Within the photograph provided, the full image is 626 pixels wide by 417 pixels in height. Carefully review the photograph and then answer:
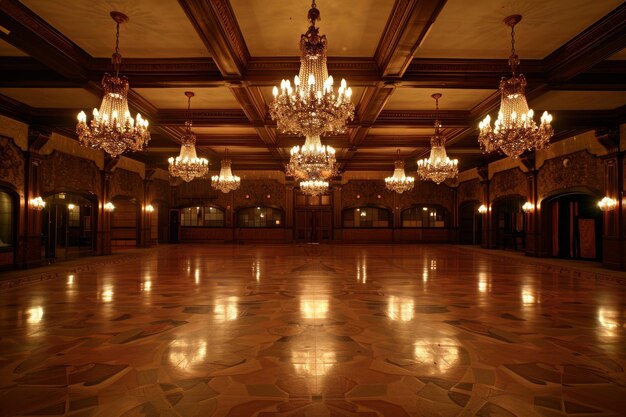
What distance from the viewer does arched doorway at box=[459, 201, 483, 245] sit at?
18.9 metres

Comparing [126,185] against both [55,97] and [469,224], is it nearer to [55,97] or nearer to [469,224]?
[55,97]

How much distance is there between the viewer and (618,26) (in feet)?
15.8

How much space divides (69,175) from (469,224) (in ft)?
59.6

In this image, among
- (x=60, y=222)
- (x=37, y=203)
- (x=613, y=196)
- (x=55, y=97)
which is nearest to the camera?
(x=55, y=97)

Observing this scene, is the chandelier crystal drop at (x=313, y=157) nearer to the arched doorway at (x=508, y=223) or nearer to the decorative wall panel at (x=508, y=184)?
the decorative wall panel at (x=508, y=184)

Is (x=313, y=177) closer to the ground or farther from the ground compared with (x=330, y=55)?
closer to the ground

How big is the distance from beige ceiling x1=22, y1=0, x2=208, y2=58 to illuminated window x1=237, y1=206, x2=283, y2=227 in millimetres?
13824

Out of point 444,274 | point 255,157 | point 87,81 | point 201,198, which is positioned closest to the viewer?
point 87,81

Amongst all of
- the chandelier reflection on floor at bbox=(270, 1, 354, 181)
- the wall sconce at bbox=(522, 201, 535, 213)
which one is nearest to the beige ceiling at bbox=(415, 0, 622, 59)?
the chandelier reflection on floor at bbox=(270, 1, 354, 181)

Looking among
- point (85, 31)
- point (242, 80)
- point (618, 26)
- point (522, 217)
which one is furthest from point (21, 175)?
point (522, 217)

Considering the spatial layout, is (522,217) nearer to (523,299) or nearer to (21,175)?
(523,299)

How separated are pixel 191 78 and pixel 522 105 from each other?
562 cm

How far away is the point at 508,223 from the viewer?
16031mm

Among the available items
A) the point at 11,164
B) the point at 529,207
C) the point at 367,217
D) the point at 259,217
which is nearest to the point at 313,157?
the point at 11,164
